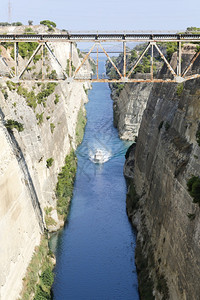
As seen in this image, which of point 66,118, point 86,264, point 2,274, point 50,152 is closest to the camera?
point 2,274

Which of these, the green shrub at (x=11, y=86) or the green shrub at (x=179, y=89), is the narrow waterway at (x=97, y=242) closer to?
the green shrub at (x=179, y=89)

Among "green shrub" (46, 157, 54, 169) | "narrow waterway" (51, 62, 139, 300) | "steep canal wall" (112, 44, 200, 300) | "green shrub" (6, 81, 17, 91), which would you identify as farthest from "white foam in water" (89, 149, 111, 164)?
"green shrub" (6, 81, 17, 91)

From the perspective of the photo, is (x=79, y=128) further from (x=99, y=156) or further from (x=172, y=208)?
(x=172, y=208)

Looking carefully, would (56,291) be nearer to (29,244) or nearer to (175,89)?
(29,244)

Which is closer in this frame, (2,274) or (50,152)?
(2,274)

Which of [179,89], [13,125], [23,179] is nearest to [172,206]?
[23,179]

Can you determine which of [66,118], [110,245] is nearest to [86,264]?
[110,245]

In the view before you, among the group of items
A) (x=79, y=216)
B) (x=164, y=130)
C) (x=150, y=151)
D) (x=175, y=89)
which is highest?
(x=175, y=89)

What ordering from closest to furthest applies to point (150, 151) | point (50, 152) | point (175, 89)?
point (175, 89) < point (150, 151) < point (50, 152)
